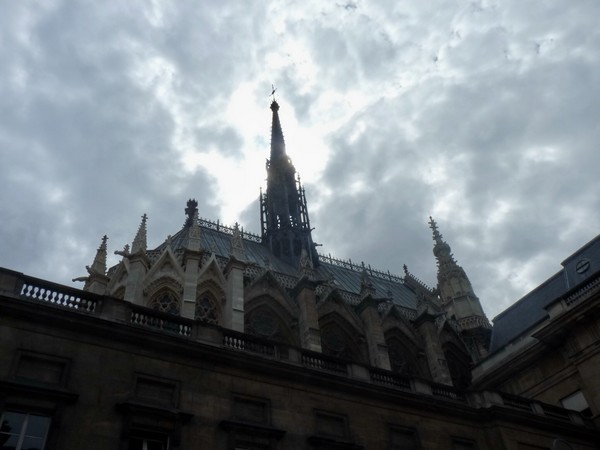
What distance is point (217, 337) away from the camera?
58.6ft

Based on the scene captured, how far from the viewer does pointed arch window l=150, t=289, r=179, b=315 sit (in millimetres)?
27891

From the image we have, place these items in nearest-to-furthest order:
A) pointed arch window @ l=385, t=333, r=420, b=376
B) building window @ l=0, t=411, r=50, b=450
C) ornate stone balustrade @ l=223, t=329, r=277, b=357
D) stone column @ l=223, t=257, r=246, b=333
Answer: building window @ l=0, t=411, r=50, b=450
ornate stone balustrade @ l=223, t=329, r=277, b=357
stone column @ l=223, t=257, r=246, b=333
pointed arch window @ l=385, t=333, r=420, b=376

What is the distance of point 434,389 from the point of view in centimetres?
2164

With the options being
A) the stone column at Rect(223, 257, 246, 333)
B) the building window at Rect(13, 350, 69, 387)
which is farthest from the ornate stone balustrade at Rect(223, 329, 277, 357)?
the stone column at Rect(223, 257, 246, 333)

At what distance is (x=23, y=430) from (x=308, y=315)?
17934 millimetres

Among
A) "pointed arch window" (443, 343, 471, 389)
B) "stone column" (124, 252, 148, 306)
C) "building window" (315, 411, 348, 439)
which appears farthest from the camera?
"pointed arch window" (443, 343, 471, 389)

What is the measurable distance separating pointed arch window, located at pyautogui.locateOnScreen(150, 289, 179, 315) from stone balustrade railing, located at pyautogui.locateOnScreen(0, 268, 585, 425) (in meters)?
10.2

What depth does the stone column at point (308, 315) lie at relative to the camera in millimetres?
28997

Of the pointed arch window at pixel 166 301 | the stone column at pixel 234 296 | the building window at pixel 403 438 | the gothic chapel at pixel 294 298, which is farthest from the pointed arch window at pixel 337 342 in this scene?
the building window at pixel 403 438

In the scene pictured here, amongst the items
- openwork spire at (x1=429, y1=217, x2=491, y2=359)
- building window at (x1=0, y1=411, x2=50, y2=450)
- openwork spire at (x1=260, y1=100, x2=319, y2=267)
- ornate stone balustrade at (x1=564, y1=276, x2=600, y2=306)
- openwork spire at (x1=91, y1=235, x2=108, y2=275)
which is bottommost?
building window at (x1=0, y1=411, x2=50, y2=450)

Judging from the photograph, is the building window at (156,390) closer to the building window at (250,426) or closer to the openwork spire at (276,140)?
the building window at (250,426)

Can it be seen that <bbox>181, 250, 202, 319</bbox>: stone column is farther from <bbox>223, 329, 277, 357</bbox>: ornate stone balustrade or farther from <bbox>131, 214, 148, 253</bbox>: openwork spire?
<bbox>223, 329, 277, 357</bbox>: ornate stone balustrade

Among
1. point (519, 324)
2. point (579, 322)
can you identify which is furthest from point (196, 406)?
point (519, 324)

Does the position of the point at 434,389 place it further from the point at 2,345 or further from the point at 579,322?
the point at 2,345
